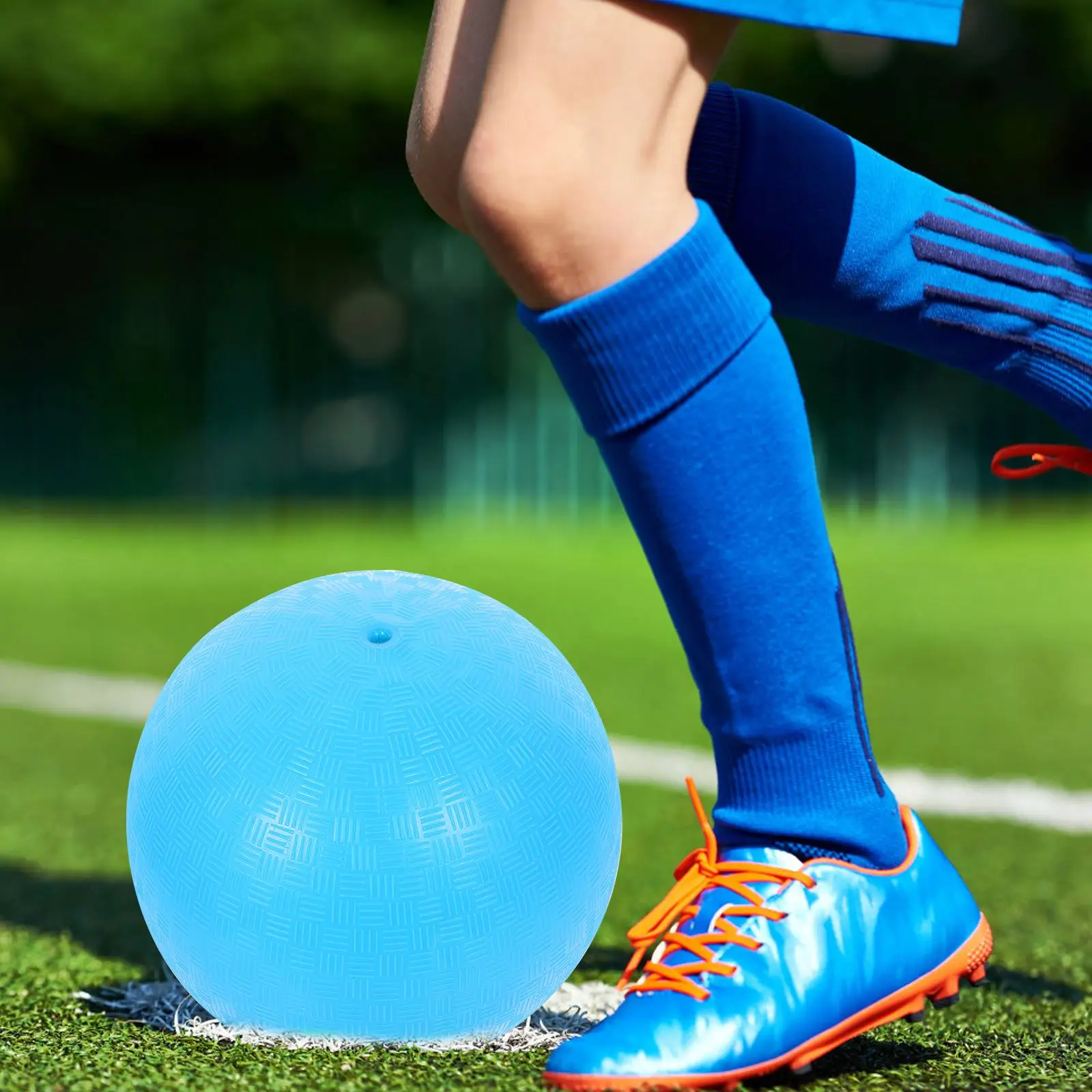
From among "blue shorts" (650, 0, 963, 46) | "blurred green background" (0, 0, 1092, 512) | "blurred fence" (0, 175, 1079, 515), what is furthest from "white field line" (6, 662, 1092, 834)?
"blurred green background" (0, 0, 1092, 512)

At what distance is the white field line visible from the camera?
3447 millimetres

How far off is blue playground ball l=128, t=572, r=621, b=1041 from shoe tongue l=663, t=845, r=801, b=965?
7.5 inches

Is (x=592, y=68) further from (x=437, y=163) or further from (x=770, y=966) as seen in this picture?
(x=770, y=966)

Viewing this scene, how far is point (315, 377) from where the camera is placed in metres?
14.1

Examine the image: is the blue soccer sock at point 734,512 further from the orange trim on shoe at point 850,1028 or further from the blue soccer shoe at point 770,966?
the orange trim on shoe at point 850,1028

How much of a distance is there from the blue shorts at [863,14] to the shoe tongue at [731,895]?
2.74ft

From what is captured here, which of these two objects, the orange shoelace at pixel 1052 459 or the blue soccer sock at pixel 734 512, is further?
the orange shoelace at pixel 1052 459

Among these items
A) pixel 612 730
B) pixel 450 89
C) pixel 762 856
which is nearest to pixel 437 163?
pixel 450 89

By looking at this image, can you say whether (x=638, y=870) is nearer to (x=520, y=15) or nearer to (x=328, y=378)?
(x=520, y=15)

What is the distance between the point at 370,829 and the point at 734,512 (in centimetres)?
53

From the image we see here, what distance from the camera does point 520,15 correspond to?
1.47 metres

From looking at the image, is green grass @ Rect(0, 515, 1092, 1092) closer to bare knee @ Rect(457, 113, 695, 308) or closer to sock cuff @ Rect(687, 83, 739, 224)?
bare knee @ Rect(457, 113, 695, 308)

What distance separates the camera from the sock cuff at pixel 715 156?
1807 mm

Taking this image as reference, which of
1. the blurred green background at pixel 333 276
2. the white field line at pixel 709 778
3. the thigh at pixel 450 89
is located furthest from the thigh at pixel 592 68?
the blurred green background at pixel 333 276
